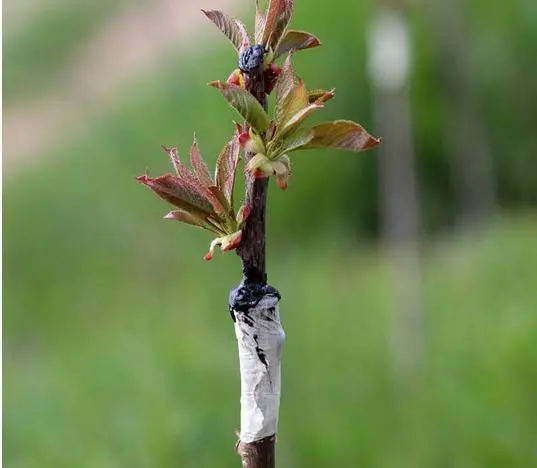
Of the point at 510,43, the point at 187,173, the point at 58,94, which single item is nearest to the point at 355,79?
the point at 510,43

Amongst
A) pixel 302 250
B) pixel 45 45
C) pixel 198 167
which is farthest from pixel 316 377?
pixel 45 45

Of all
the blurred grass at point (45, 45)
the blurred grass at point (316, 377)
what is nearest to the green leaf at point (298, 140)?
the blurred grass at point (316, 377)

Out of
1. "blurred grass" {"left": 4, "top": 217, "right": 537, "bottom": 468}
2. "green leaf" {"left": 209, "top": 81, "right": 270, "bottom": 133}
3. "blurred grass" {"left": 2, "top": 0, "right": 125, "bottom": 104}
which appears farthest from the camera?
"blurred grass" {"left": 2, "top": 0, "right": 125, "bottom": 104}

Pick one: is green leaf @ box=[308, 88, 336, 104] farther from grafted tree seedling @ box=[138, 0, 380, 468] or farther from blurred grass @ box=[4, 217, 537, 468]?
blurred grass @ box=[4, 217, 537, 468]

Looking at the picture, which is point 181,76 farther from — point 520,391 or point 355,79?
point 520,391

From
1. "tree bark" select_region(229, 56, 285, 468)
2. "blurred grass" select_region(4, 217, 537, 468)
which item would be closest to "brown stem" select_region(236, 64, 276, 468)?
"tree bark" select_region(229, 56, 285, 468)

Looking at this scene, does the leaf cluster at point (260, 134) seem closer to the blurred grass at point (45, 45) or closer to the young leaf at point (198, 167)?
the young leaf at point (198, 167)

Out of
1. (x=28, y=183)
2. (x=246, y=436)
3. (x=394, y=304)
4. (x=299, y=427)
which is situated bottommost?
(x=299, y=427)
